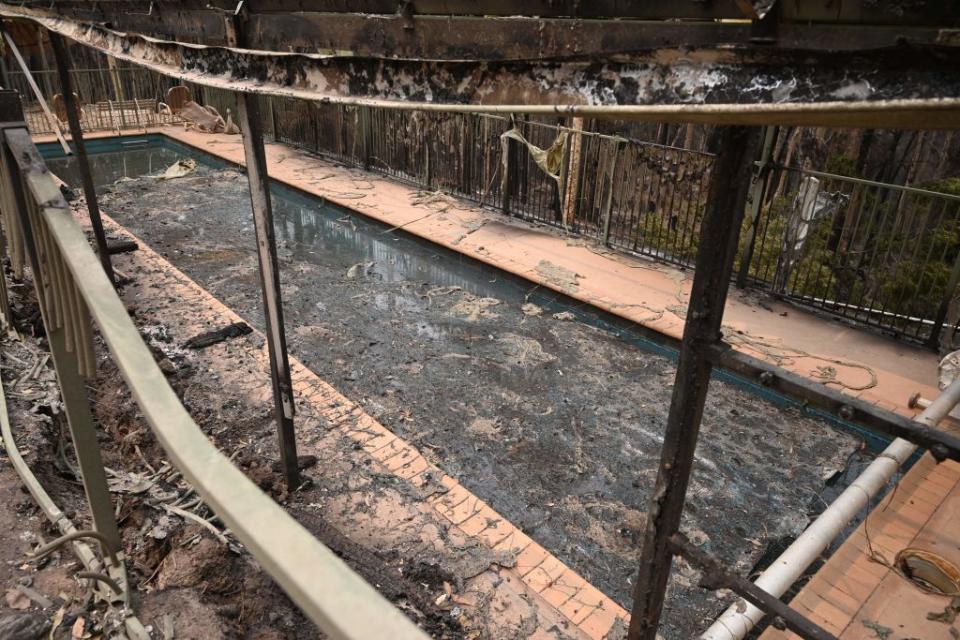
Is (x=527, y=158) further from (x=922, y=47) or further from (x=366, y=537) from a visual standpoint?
(x=922, y=47)

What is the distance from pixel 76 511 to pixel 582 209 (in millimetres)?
Result: 8002

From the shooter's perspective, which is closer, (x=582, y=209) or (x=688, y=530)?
(x=688, y=530)

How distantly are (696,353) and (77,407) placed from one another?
218 centimetres

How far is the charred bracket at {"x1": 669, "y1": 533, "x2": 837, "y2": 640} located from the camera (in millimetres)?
2008

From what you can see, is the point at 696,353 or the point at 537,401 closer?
the point at 696,353

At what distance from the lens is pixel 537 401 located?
5723 mm

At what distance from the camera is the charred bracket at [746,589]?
6.59ft

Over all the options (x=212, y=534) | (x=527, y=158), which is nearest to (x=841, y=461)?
(x=212, y=534)

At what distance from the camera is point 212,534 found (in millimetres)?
3463

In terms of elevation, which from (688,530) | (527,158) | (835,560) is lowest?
(688,530)

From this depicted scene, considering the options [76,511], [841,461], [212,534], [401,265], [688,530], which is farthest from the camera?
[401,265]

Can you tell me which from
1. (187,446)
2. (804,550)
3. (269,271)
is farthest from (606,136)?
(187,446)

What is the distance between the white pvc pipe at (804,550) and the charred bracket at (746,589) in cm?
62

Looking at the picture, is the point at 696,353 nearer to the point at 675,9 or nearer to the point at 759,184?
the point at 675,9
